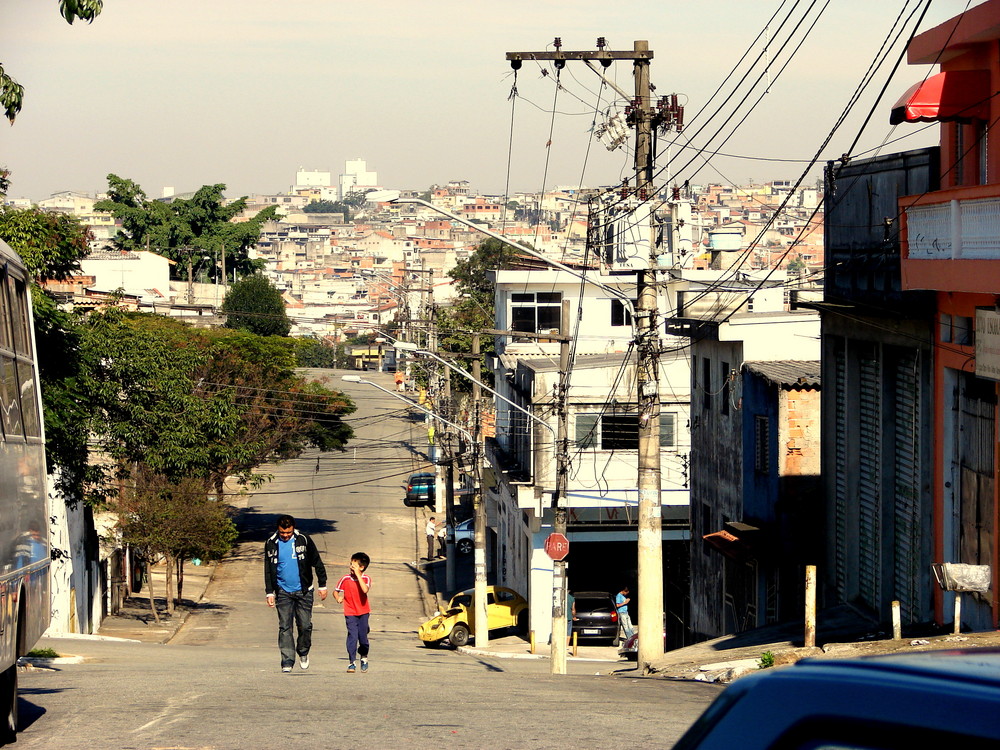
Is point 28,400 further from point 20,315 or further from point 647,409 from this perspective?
point 647,409

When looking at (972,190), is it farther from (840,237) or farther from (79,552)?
(79,552)

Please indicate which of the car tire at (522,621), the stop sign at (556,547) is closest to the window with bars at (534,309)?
the car tire at (522,621)

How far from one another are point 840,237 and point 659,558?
566 centimetres

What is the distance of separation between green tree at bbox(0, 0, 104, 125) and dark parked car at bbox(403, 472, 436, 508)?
2139 inches

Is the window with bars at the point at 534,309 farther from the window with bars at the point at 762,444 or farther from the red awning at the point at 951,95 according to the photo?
the red awning at the point at 951,95

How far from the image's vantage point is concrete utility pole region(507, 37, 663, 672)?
62.8 feet

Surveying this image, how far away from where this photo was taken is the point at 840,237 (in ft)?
65.9

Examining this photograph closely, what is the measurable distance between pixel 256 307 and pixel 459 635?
67017 mm

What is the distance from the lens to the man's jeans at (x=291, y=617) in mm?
13969

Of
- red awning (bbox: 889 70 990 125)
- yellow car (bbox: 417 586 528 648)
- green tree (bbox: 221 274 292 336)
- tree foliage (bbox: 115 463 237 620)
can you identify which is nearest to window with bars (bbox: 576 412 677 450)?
yellow car (bbox: 417 586 528 648)

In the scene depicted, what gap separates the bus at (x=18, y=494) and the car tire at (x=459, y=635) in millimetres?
22885

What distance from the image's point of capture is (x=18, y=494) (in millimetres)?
9578

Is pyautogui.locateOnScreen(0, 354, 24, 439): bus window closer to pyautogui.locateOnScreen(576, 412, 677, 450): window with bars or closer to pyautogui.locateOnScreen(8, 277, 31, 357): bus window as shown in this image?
pyautogui.locateOnScreen(8, 277, 31, 357): bus window

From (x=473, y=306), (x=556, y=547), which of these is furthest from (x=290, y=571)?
(x=473, y=306)
